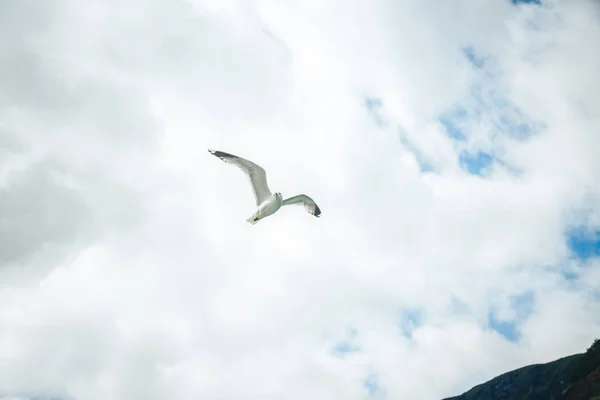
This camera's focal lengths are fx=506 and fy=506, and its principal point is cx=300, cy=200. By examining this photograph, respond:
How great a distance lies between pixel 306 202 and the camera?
134 feet

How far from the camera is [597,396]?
76125mm

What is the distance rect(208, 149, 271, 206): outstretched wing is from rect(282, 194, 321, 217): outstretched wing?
96.9 inches

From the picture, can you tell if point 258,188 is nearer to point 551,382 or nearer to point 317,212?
A: point 317,212

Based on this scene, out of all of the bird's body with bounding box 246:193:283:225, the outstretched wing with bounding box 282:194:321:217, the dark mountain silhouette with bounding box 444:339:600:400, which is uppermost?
the outstretched wing with bounding box 282:194:321:217

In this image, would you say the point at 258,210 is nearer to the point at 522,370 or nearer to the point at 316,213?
the point at 316,213

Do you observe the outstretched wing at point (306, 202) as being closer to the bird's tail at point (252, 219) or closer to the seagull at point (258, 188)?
the seagull at point (258, 188)

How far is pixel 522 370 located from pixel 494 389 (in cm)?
817

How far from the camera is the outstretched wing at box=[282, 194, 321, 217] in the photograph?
39.9 metres

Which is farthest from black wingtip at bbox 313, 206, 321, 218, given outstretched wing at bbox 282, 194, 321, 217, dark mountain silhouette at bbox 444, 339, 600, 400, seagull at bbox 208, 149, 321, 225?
dark mountain silhouette at bbox 444, 339, 600, 400

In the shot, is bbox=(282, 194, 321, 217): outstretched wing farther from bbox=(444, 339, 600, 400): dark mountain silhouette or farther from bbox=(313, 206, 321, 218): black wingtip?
bbox=(444, 339, 600, 400): dark mountain silhouette

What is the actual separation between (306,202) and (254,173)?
250 inches

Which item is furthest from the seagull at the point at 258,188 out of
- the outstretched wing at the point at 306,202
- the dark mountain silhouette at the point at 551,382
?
the dark mountain silhouette at the point at 551,382

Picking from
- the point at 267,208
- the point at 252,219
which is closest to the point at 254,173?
the point at 267,208

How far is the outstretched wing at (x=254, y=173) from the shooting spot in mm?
35188
